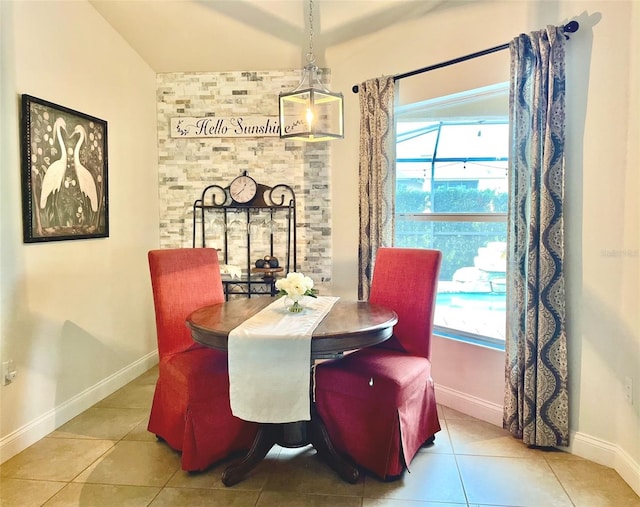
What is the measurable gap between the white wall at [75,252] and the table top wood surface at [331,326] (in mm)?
987

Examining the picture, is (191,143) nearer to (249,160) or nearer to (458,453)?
(249,160)

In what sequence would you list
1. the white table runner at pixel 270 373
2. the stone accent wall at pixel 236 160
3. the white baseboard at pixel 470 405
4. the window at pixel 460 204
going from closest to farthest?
the white table runner at pixel 270 373
the white baseboard at pixel 470 405
the window at pixel 460 204
the stone accent wall at pixel 236 160

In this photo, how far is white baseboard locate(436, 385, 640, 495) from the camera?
7.18ft

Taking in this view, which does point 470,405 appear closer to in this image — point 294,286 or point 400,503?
point 400,503

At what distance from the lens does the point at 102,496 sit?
6.81 ft

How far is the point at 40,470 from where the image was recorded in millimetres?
2293

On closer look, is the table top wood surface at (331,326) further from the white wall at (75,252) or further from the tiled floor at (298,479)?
the white wall at (75,252)

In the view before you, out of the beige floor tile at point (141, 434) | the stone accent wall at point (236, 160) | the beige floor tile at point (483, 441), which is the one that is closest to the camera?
the beige floor tile at point (483, 441)

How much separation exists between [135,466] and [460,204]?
257 centimetres

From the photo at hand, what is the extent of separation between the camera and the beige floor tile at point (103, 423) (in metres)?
2.68

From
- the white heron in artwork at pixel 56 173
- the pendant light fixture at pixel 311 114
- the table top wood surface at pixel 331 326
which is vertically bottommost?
the table top wood surface at pixel 331 326

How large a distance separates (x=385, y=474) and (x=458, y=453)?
1.75 ft

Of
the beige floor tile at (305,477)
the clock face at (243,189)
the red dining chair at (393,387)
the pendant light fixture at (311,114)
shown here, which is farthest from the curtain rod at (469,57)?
the beige floor tile at (305,477)

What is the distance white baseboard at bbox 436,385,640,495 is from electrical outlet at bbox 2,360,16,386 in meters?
2.62
